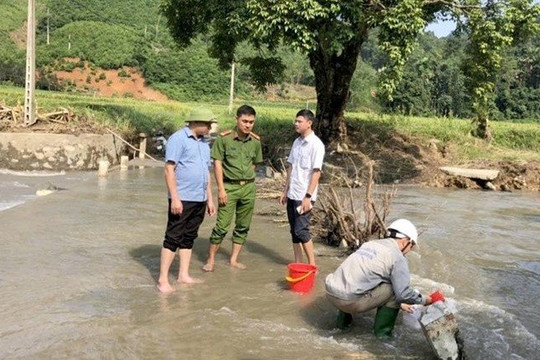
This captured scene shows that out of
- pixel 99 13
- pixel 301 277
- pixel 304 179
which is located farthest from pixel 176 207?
pixel 99 13

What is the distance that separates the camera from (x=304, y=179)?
594cm

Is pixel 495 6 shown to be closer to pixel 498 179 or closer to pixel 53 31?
pixel 498 179

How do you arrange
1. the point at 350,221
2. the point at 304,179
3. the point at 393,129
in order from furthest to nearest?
1. the point at 393,129
2. the point at 350,221
3. the point at 304,179

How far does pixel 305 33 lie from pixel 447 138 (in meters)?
9.80

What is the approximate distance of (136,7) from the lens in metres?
82.4

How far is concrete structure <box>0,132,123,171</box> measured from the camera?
48.4 ft

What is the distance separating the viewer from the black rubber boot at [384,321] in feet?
14.3

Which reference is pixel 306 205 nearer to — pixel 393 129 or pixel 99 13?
pixel 393 129

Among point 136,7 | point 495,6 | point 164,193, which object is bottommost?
point 164,193

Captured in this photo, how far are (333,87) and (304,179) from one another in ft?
38.0

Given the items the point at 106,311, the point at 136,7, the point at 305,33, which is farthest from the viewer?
the point at 136,7

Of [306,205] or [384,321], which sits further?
[306,205]

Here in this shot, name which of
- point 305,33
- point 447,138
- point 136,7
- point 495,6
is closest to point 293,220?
point 305,33

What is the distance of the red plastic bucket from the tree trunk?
37.8 feet
